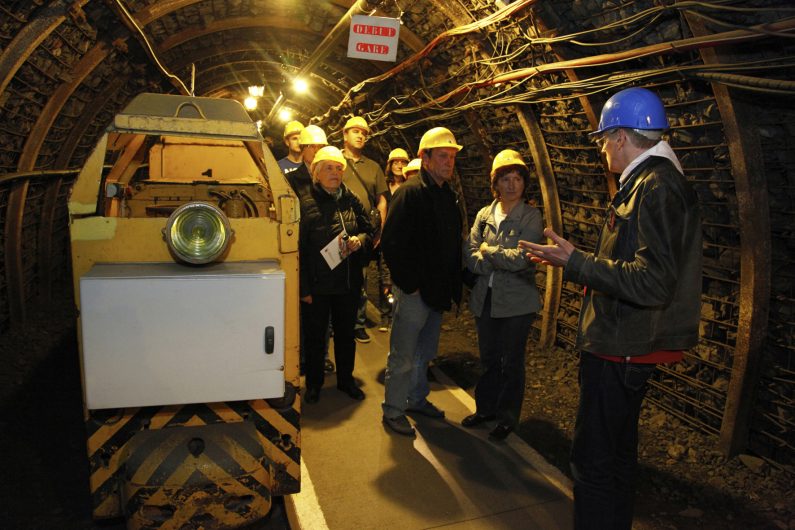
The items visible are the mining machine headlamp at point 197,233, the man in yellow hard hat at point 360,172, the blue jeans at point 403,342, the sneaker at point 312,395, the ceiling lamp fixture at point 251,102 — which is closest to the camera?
the mining machine headlamp at point 197,233

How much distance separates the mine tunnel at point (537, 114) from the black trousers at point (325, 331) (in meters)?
1.86

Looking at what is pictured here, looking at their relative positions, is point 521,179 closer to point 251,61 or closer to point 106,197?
point 106,197

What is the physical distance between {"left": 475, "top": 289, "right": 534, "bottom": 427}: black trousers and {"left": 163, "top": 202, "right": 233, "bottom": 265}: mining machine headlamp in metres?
2.07

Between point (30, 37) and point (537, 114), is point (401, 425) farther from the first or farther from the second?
point (30, 37)

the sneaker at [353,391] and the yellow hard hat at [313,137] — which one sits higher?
the yellow hard hat at [313,137]

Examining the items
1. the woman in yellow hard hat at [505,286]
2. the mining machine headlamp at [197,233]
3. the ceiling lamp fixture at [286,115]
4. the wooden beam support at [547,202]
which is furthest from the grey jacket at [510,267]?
the ceiling lamp fixture at [286,115]

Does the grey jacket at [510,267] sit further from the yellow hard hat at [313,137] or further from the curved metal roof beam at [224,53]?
the curved metal roof beam at [224,53]

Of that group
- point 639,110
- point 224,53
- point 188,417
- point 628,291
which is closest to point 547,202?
point 639,110

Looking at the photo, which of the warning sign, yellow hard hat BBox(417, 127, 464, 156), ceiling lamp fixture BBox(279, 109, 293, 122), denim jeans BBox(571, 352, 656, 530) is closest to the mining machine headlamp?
yellow hard hat BBox(417, 127, 464, 156)

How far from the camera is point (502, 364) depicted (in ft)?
13.6

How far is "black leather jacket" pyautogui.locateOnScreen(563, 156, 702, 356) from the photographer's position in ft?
7.50

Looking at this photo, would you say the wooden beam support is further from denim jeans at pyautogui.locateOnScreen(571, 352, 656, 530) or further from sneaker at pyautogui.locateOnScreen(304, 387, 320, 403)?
denim jeans at pyautogui.locateOnScreen(571, 352, 656, 530)

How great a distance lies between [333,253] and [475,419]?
176 cm

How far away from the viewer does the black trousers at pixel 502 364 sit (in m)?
3.98
